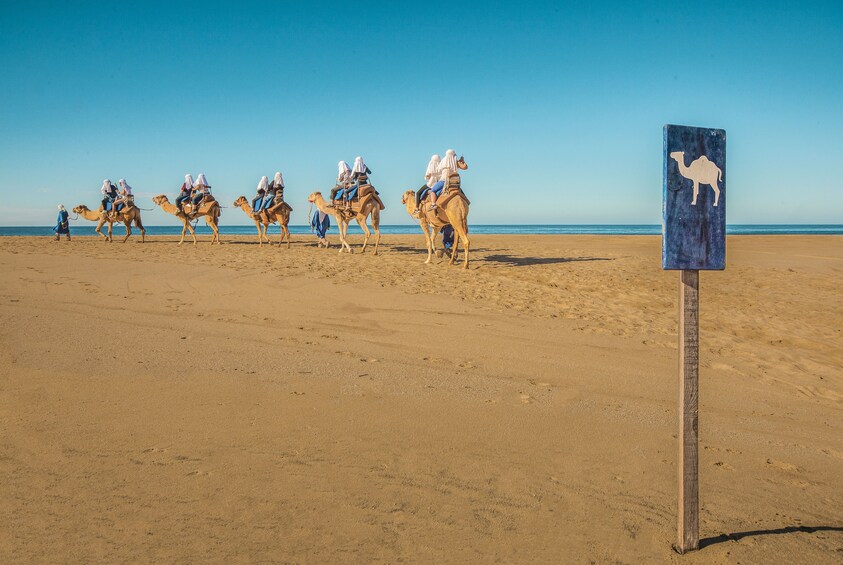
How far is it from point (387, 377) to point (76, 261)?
44.1 ft

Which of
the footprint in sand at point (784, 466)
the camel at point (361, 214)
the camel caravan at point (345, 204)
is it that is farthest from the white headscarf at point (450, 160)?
the footprint in sand at point (784, 466)

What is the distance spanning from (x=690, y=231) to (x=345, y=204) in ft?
61.6

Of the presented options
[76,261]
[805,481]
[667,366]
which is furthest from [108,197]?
[805,481]

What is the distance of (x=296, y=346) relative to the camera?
25.5 ft

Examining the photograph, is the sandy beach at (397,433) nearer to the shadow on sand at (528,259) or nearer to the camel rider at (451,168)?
the camel rider at (451,168)

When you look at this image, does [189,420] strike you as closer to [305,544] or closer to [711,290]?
[305,544]

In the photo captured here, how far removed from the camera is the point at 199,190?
26.7 meters

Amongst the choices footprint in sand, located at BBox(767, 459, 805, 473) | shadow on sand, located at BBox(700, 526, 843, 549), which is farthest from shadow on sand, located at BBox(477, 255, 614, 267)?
shadow on sand, located at BBox(700, 526, 843, 549)

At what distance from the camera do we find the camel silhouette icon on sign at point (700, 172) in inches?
127

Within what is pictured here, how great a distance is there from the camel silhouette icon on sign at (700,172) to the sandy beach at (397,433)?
78.9 inches

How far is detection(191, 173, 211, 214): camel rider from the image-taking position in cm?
2653

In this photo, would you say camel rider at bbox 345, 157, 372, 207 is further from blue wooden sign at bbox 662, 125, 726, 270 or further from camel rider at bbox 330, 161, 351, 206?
blue wooden sign at bbox 662, 125, 726, 270

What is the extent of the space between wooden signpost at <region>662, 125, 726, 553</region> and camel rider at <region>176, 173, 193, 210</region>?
26.5m

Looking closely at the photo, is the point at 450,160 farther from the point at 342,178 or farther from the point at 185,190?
the point at 185,190
